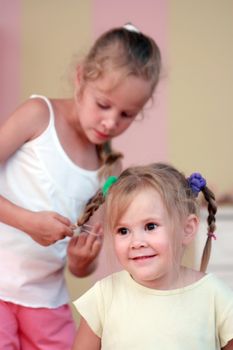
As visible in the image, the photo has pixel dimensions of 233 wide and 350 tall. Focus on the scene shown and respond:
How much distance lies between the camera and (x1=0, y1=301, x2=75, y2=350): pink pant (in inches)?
58.8

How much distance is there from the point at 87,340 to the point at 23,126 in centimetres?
50

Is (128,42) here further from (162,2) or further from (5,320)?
(162,2)

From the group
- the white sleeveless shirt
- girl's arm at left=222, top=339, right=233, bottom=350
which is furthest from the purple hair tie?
the white sleeveless shirt

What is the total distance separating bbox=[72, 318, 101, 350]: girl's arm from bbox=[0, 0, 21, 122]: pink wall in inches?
58.2

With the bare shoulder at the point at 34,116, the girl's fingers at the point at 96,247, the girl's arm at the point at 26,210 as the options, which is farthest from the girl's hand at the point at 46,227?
the bare shoulder at the point at 34,116

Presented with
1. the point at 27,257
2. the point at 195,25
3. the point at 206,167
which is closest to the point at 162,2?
the point at 195,25

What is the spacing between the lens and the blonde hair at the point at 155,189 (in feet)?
3.88

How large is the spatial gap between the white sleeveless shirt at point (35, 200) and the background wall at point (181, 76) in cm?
111

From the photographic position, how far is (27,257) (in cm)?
153

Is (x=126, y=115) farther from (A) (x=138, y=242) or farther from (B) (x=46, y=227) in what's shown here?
(A) (x=138, y=242)

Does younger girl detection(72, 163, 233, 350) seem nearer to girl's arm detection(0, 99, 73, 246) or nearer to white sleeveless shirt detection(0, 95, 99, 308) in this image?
girl's arm detection(0, 99, 73, 246)

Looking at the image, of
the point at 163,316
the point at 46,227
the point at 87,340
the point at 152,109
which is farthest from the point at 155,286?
the point at 152,109

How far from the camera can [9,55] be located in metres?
2.59

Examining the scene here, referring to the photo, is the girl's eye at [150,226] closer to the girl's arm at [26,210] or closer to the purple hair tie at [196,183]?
the purple hair tie at [196,183]
